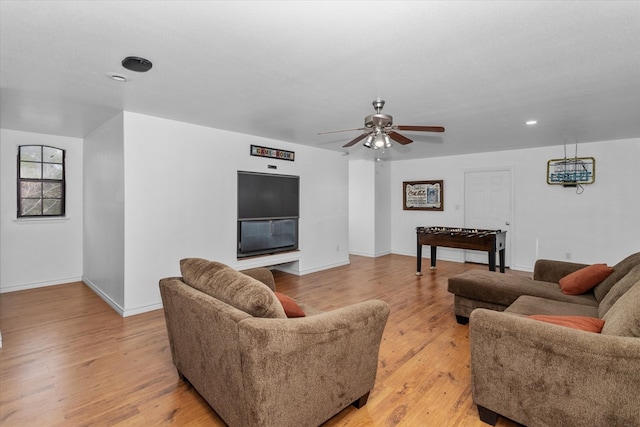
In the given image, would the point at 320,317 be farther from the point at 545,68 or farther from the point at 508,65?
the point at 545,68

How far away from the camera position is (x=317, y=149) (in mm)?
5957

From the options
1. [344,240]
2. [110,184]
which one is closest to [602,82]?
[344,240]

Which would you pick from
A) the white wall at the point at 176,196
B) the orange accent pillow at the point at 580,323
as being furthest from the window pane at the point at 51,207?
the orange accent pillow at the point at 580,323

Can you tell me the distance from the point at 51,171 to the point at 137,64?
3.76m

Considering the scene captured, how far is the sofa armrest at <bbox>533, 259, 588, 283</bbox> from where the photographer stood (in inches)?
137

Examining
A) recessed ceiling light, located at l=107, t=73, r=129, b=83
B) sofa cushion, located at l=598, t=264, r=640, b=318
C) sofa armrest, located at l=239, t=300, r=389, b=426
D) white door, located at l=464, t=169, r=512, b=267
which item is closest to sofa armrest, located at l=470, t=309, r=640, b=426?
sofa armrest, located at l=239, t=300, r=389, b=426

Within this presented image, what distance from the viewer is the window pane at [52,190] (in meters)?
4.91

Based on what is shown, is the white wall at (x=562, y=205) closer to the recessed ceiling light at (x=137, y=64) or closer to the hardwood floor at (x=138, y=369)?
the hardwood floor at (x=138, y=369)

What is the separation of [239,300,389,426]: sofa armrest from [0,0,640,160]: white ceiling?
1608mm

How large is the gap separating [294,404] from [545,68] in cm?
284

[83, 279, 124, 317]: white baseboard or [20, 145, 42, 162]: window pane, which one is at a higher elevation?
[20, 145, 42, 162]: window pane

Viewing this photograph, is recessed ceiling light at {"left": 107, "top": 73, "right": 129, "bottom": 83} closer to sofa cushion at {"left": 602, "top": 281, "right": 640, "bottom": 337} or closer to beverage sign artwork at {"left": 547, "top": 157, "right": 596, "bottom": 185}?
sofa cushion at {"left": 602, "top": 281, "right": 640, "bottom": 337}

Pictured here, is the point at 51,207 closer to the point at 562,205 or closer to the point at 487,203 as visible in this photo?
the point at 487,203

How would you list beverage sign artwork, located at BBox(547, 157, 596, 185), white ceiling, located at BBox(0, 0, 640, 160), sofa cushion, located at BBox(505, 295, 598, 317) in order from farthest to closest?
beverage sign artwork, located at BBox(547, 157, 596, 185) < sofa cushion, located at BBox(505, 295, 598, 317) < white ceiling, located at BBox(0, 0, 640, 160)
